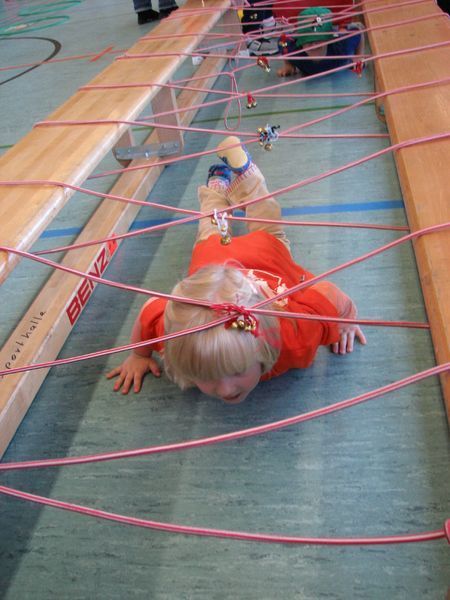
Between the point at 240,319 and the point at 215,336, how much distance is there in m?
0.05

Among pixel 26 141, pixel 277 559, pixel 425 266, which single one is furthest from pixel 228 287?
pixel 26 141

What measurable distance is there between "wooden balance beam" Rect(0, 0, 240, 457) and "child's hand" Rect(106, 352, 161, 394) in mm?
153

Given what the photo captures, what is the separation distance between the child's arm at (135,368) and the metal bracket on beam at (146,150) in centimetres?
89

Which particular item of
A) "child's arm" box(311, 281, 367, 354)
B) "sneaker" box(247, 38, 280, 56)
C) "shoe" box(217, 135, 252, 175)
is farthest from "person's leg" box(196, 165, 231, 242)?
"sneaker" box(247, 38, 280, 56)

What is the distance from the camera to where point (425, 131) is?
100 cm

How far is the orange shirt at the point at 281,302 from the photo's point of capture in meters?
0.94

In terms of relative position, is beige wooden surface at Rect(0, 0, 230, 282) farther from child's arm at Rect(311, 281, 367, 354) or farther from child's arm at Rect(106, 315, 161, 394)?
child's arm at Rect(311, 281, 367, 354)

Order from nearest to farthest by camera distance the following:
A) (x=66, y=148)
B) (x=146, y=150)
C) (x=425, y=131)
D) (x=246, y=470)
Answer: (x=246, y=470), (x=425, y=131), (x=66, y=148), (x=146, y=150)

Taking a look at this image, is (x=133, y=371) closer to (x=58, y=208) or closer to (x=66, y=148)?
(x=58, y=208)

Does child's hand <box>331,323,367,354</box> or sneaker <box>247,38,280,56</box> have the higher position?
sneaker <box>247,38,280,56</box>

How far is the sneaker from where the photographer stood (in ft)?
8.85

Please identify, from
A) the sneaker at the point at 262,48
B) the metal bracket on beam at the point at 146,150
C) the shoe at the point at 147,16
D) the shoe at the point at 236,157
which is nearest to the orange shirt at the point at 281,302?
the shoe at the point at 236,157

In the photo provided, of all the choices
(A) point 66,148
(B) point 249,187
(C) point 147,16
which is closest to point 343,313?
(B) point 249,187

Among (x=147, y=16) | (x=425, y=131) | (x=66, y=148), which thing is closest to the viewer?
(x=425, y=131)
